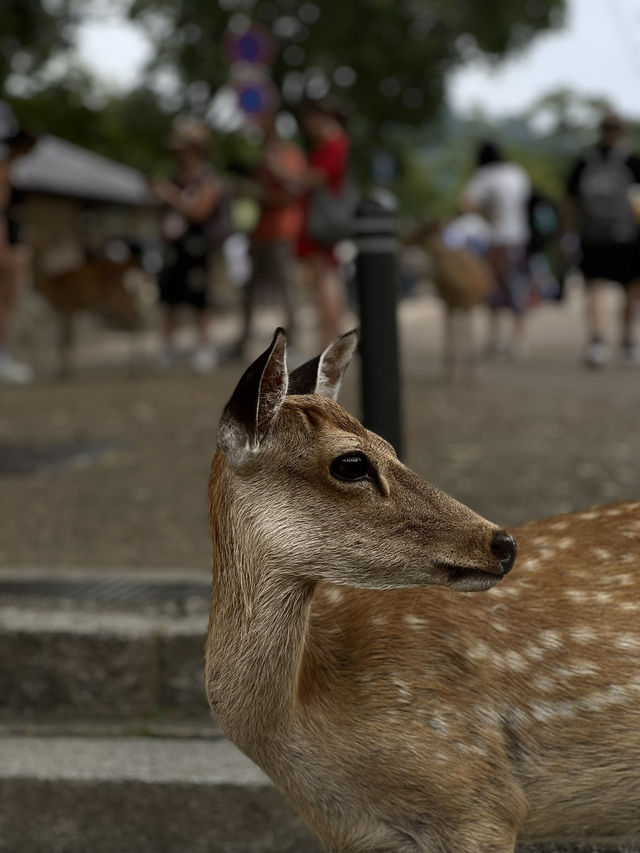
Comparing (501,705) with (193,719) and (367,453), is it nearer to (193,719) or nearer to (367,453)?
(367,453)

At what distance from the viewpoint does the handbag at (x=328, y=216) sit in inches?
376

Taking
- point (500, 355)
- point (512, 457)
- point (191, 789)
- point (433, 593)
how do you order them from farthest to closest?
point (500, 355) < point (512, 457) < point (191, 789) < point (433, 593)

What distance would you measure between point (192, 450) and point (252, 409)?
5727 mm

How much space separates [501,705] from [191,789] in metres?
1.35

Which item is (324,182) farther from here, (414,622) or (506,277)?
(414,622)

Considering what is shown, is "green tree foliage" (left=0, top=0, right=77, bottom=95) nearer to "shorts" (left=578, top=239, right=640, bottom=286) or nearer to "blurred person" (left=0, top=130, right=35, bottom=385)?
"blurred person" (left=0, top=130, right=35, bottom=385)

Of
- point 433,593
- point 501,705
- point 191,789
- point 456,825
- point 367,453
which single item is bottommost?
point 191,789

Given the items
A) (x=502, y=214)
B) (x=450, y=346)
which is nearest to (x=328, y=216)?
(x=450, y=346)

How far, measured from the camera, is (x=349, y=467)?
2295 mm

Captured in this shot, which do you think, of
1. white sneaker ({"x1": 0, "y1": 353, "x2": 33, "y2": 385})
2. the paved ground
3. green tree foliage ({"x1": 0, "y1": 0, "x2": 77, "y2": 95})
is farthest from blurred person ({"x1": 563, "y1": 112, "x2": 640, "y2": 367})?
green tree foliage ({"x1": 0, "y1": 0, "x2": 77, "y2": 95})

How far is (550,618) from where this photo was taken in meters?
2.56

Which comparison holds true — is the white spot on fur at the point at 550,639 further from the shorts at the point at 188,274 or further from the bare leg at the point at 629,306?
the shorts at the point at 188,274

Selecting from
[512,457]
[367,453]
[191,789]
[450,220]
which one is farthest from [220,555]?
[450,220]

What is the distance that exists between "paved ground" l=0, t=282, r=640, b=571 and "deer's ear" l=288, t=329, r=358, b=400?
262 cm
